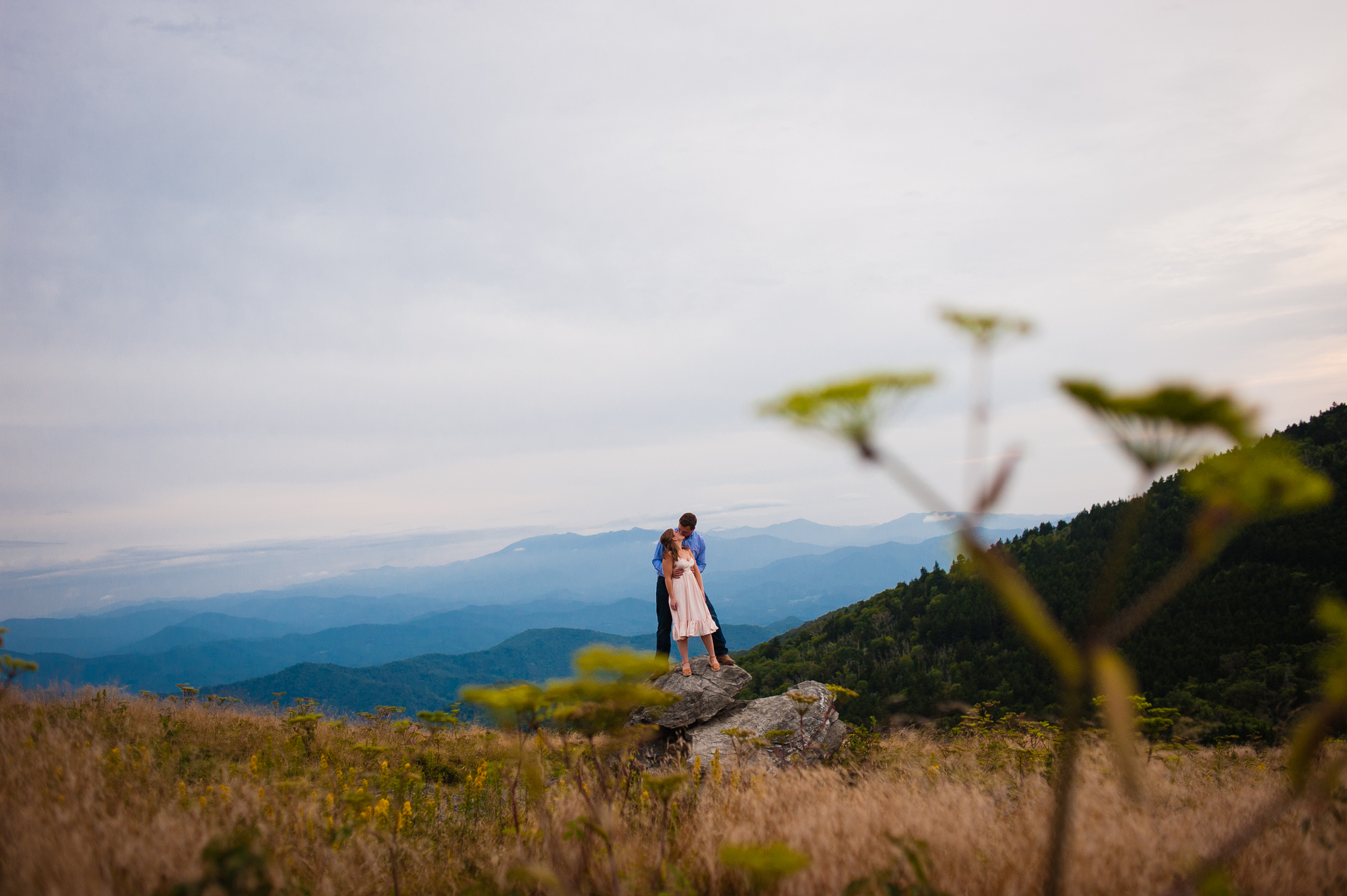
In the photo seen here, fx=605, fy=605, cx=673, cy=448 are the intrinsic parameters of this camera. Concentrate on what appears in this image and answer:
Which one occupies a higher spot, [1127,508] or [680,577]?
[1127,508]

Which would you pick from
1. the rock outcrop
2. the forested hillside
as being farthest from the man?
the forested hillside

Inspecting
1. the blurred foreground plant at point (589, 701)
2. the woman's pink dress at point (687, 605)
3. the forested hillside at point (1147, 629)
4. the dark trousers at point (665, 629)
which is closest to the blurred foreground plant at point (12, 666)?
the blurred foreground plant at point (589, 701)

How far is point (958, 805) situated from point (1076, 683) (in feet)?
9.48

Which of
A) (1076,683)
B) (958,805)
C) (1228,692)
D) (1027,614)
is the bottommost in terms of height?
(1228,692)

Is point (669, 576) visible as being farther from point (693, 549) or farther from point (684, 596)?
point (693, 549)

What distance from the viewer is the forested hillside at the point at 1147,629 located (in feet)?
118

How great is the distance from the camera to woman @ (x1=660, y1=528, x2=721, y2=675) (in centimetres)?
928

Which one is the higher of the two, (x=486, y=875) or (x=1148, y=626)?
(x=486, y=875)

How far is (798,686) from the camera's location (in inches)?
345

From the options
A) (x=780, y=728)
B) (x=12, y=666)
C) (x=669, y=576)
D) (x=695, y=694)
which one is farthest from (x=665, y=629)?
(x=12, y=666)

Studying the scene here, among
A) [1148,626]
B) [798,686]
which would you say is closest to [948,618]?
[1148,626]

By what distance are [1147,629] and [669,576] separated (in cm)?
5526

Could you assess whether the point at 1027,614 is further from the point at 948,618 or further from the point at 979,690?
the point at 948,618

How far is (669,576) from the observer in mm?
9227
